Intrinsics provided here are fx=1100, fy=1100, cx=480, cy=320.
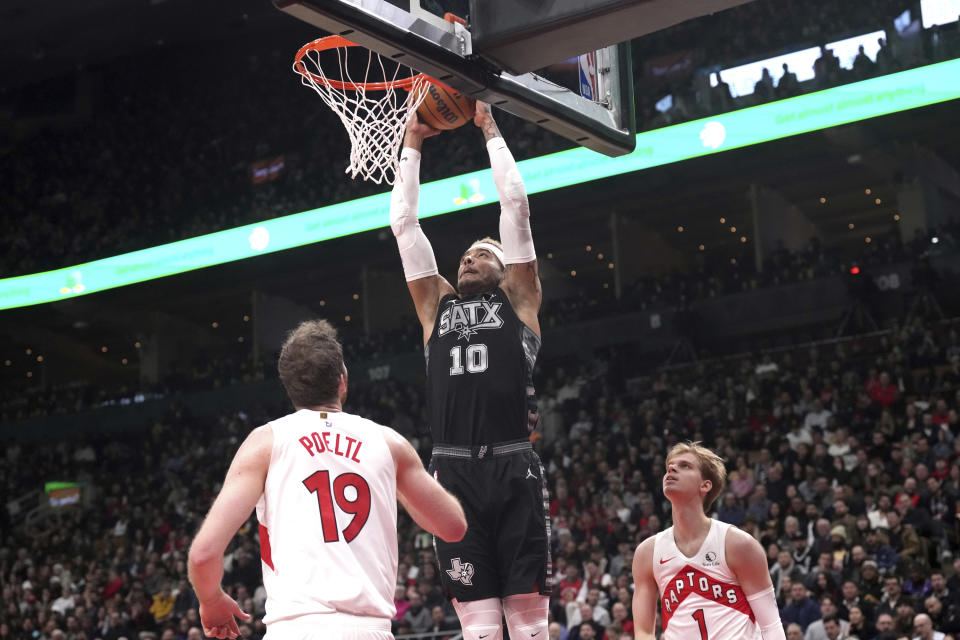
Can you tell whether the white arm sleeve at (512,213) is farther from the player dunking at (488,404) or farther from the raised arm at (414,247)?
the raised arm at (414,247)

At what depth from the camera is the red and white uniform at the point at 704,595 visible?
541 centimetres

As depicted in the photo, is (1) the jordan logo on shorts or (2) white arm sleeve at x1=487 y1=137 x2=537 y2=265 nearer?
(1) the jordan logo on shorts

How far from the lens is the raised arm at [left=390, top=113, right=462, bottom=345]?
536 cm

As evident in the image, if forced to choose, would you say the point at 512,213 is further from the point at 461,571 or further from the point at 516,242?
the point at 461,571

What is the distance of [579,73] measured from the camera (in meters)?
5.31

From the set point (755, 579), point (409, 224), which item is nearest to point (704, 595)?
point (755, 579)

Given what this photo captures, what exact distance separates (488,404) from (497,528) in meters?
0.55

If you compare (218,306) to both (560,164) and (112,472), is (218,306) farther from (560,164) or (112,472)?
(560,164)

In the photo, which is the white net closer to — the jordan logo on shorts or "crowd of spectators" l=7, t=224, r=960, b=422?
the jordan logo on shorts

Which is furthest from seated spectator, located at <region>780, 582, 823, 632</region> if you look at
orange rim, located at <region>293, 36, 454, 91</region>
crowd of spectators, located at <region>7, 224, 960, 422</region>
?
crowd of spectators, located at <region>7, 224, 960, 422</region>

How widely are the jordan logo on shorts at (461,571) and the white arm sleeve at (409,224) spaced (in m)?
1.40

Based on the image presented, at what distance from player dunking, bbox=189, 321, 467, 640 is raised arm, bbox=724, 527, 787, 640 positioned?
7.36 feet

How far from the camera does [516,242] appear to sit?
5.27 meters

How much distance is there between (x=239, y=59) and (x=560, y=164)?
13161 millimetres
